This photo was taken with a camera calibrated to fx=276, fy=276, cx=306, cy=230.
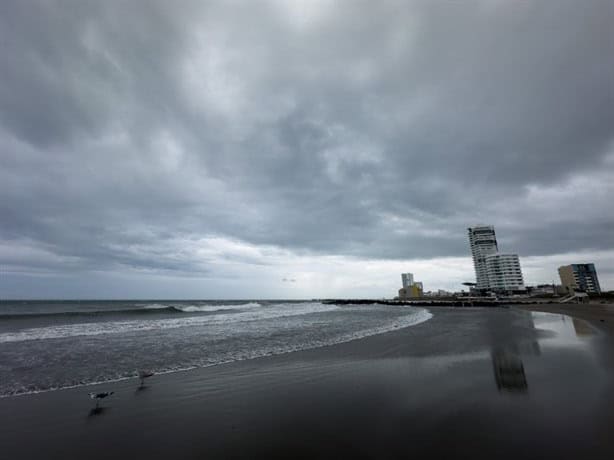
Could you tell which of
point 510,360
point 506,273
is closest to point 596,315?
point 510,360

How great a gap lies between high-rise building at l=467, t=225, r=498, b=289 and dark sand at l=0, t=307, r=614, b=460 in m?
149

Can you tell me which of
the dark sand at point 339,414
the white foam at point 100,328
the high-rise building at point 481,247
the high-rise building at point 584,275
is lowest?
the dark sand at point 339,414

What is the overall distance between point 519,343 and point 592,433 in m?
11.3

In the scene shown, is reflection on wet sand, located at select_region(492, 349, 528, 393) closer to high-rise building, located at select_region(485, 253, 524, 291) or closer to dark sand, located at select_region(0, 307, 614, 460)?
dark sand, located at select_region(0, 307, 614, 460)

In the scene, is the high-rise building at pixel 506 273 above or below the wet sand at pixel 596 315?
above

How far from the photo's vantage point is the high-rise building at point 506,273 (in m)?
122

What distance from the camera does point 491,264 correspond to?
129m

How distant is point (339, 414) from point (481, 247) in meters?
167

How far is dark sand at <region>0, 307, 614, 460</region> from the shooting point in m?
4.73

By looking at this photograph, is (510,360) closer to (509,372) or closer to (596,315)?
(509,372)

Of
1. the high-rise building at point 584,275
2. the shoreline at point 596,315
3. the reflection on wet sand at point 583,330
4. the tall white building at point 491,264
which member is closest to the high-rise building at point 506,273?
the tall white building at point 491,264

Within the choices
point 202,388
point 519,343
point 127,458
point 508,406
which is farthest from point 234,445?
point 519,343

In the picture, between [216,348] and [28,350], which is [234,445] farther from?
[28,350]

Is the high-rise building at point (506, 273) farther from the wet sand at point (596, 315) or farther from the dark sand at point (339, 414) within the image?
the dark sand at point (339, 414)
